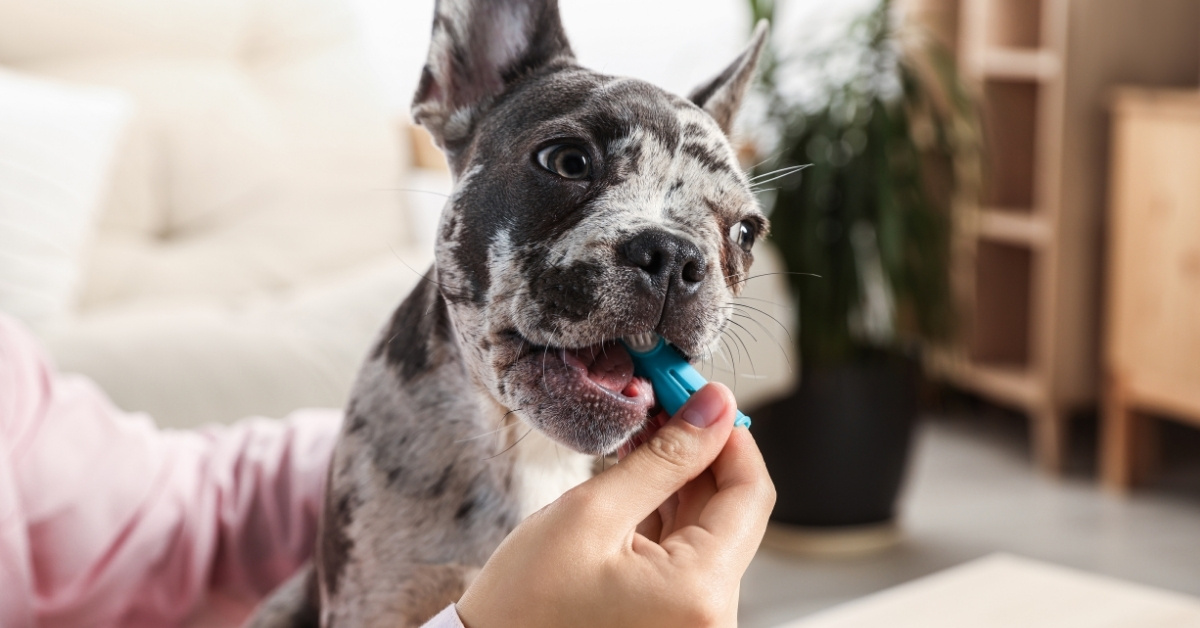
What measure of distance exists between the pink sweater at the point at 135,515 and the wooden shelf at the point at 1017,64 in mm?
2605

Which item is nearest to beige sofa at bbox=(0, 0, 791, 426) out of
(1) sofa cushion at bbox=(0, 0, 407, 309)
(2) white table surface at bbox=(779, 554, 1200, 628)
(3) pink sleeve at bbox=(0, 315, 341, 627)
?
(1) sofa cushion at bbox=(0, 0, 407, 309)

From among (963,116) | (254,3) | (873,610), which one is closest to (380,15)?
(254,3)

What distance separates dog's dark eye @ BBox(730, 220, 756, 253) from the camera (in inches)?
29.0

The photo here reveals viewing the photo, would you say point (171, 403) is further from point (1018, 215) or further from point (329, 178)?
point (1018, 215)

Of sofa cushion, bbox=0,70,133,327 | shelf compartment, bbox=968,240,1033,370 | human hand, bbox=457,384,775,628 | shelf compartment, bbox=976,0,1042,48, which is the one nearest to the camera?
human hand, bbox=457,384,775,628

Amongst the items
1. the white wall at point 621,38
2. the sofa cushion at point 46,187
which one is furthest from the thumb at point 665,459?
the white wall at point 621,38

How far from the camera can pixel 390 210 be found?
88.8 inches

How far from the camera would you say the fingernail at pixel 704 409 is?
65 centimetres

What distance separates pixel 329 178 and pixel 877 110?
4.06 ft

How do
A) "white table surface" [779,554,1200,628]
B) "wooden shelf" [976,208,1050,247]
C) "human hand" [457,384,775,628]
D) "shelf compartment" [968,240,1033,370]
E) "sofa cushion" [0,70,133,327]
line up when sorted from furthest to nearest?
"shelf compartment" [968,240,1033,370] < "wooden shelf" [976,208,1050,247] < "sofa cushion" [0,70,133,327] < "white table surface" [779,554,1200,628] < "human hand" [457,384,775,628]

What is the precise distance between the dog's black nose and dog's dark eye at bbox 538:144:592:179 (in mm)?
72

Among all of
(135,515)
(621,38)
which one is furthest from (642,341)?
(621,38)

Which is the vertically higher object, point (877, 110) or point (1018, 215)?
point (877, 110)

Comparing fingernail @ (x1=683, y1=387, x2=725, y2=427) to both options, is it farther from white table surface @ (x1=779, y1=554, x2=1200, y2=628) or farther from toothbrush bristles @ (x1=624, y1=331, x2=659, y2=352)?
white table surface @ (x1=779, y1=554, x2=1200, y2=628)
